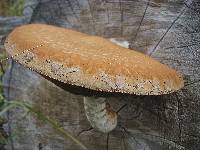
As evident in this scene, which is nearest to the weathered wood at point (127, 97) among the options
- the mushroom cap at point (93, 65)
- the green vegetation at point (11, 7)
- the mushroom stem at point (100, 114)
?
the mushroom stem at point (100, 114)

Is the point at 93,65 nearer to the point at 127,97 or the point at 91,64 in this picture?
the point at 91,64

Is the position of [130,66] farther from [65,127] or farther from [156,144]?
[65,127]

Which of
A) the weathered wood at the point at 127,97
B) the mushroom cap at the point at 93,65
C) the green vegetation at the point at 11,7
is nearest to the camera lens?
the mushroom cap at the point at 93,65

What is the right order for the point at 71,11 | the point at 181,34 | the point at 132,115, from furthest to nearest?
the point at 71,11, the point at 132,115, the point at 181,34

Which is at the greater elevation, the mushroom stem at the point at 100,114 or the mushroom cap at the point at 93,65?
the mushroom cap at the point at 93,65

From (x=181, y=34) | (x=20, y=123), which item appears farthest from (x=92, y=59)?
(x=20, y=123)

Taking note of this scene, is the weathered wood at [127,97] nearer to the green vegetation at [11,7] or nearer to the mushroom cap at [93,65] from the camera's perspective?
the mushroom cap at [93,65]

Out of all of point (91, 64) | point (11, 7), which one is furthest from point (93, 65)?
point (11, 7)
